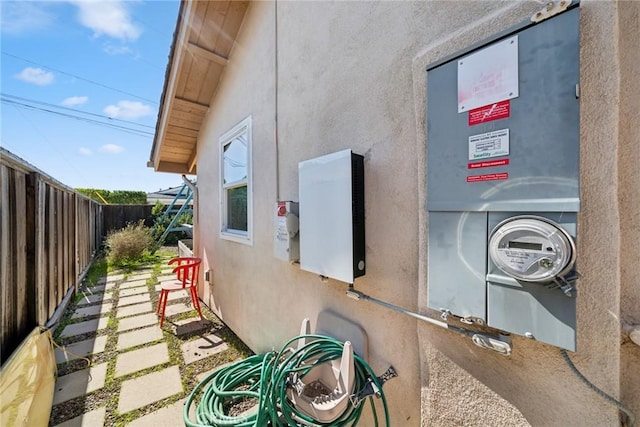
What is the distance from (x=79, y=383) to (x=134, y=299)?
2600mm

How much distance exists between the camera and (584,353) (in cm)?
83

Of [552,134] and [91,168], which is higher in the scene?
[91,168]

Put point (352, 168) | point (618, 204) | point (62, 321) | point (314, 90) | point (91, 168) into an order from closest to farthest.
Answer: point (618, 204) → point (352, 168) → point (314, 90) → point (62, 321) → point (91, 168)

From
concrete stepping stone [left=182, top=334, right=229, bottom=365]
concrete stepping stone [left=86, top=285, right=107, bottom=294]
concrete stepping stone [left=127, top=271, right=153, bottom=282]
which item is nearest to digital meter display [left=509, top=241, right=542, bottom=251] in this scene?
concrete stepping stone [left=182, top=334, right=229, bottom=365]

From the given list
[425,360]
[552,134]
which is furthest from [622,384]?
[552,134]

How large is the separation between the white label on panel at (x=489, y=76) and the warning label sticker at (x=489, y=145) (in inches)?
4.9

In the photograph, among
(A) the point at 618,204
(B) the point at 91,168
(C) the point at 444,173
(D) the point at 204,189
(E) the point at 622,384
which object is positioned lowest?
(E) the point at 622,384

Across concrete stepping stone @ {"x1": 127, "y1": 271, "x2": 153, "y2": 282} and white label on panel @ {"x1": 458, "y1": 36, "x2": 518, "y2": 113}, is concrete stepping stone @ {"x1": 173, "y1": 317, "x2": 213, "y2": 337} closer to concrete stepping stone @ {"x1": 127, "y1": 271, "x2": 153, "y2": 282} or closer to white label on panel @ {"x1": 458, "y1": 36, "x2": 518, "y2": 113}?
concrete stepping stone @ {"x1": 127, "y1": 271, "x2": 153, "y2": 282}

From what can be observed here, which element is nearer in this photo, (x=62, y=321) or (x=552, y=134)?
(x=552, y=134)

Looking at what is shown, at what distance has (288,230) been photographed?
1977mm

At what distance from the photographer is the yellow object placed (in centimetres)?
157

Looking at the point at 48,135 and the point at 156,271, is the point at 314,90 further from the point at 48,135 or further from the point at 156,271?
the point at 48,135

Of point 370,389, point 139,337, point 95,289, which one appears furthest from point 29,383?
point 95,289

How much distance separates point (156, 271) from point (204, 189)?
376 centimetres
